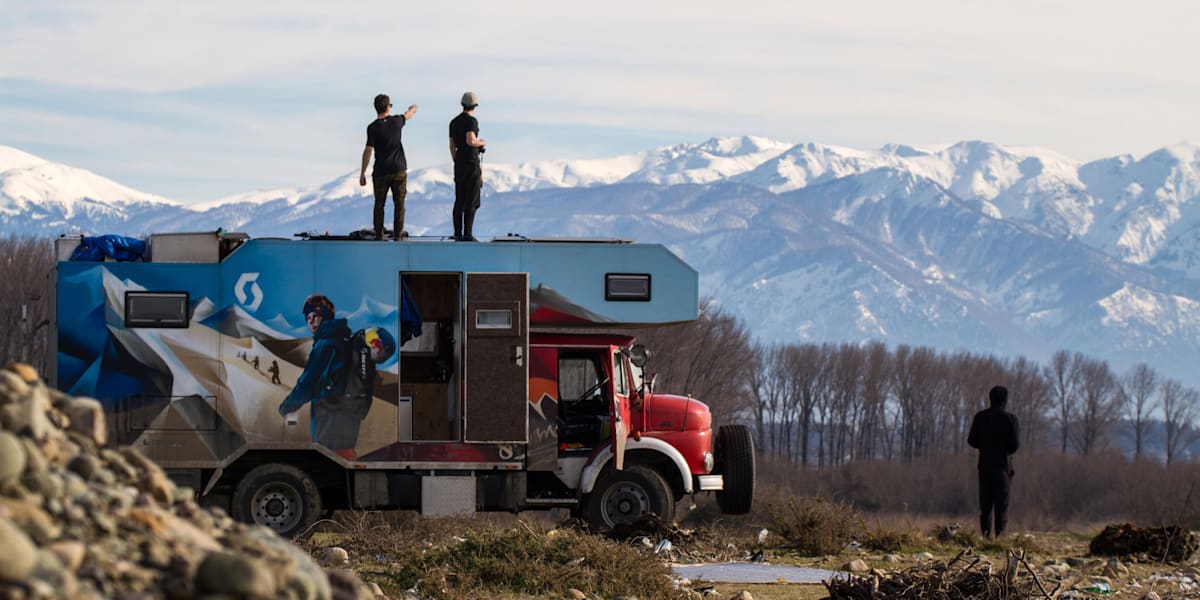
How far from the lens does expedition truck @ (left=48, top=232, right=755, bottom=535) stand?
16.3 m

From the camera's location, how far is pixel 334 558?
13.6m

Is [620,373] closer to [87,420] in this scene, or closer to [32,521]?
Answer: [87,420]

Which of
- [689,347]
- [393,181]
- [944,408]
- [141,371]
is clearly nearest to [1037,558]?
[393,181]

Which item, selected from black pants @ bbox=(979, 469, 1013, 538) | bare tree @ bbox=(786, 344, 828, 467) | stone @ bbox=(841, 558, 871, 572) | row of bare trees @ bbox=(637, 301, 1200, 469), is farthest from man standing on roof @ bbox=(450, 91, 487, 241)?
bare tree @ bbox=(786, 344, 828, 467)

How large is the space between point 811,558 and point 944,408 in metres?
124

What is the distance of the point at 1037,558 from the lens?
1638 centimetres

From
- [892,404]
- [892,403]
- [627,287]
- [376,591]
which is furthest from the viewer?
[892,404]

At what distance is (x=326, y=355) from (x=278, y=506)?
171 centimetres

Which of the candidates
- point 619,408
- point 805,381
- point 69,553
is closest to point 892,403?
point 805,381

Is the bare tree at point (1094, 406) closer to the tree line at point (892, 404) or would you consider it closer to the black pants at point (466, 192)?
the tree line at point (892, 404)

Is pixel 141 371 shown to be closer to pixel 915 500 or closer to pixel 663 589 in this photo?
pixel 663 589

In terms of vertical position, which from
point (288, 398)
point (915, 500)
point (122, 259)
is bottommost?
point (915, 500)

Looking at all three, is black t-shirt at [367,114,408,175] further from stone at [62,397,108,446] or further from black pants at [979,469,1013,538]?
stone at [62,397,108,446]

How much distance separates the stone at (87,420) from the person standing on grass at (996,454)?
44.4 ft
